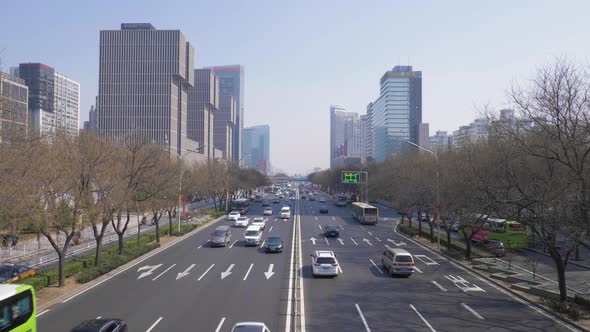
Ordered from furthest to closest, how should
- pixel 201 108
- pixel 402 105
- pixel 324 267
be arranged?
pixel 402 105 → pixel 201 108 → pixel 324 267

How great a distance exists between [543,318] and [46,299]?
70.7 ft

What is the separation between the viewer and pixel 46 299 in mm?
20234

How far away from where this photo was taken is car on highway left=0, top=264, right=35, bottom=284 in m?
22.4

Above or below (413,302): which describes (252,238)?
above

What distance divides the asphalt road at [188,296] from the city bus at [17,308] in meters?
3.21

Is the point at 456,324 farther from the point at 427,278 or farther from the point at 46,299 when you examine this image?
the point at 46,299

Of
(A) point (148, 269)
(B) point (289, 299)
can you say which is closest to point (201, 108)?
(A) point (148, 269)

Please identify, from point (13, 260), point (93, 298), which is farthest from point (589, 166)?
point (13, 260)

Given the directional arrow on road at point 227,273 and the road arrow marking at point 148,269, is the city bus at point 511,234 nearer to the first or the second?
the directional arrow on road at point 227,273

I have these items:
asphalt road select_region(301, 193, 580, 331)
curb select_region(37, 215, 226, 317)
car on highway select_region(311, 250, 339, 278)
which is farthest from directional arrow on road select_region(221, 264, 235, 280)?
curb select_region(37, 215, 226, 317)

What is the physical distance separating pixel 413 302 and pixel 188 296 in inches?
413

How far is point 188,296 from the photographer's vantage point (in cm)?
2092

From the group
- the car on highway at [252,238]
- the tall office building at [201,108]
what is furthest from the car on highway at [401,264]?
the tall office building at [201,108]

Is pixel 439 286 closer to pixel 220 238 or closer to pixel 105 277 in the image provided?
pixel 105 277
